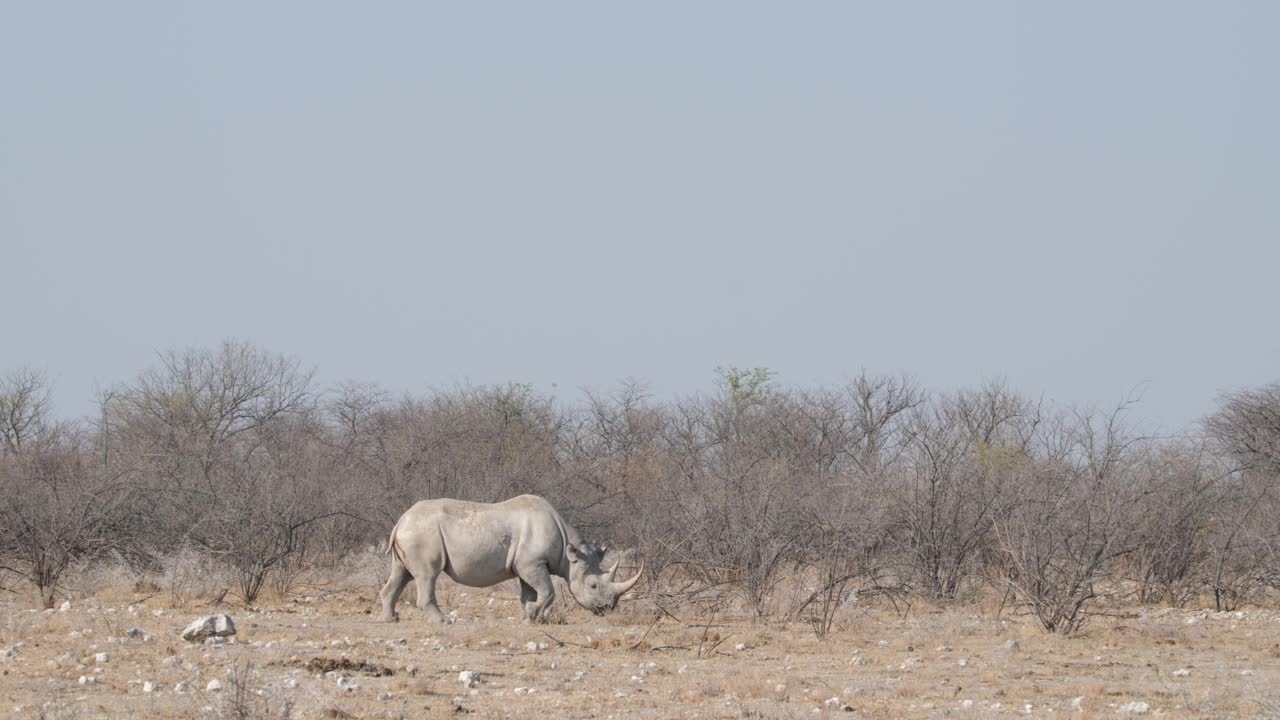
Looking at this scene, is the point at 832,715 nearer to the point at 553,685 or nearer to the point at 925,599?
the point at 553,685

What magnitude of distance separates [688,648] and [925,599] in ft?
15.7

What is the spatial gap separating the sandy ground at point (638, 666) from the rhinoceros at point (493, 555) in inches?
12.7

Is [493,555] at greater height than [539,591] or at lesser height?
greater

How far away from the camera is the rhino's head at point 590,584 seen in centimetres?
1642

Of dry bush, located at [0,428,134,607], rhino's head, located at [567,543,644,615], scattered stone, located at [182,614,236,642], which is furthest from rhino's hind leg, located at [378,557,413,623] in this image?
dry bush, located at [0,428,134,607]

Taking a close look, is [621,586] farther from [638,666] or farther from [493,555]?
[638,666]

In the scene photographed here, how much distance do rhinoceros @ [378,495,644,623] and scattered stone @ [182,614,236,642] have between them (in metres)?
2.53

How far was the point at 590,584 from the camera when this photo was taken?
16.5 metres

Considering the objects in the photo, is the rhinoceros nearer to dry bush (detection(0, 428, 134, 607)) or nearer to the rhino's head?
the rhino's head

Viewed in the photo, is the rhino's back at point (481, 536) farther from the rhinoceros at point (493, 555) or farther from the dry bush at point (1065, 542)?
the dry bush at point (1065, 542)

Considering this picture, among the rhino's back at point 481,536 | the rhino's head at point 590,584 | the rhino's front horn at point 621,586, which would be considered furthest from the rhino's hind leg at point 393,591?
the rhino's front horn at point 621,586

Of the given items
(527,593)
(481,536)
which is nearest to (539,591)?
(527,593)

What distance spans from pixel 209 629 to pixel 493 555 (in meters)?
3.38

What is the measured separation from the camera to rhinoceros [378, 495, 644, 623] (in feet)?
53.0
